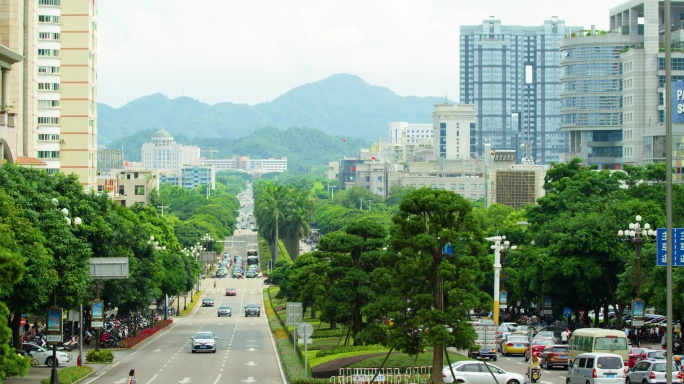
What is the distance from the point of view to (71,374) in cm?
5081

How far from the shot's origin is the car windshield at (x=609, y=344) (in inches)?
1996

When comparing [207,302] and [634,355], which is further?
[207,302]

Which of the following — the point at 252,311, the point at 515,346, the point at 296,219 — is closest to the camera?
the point at 515,346

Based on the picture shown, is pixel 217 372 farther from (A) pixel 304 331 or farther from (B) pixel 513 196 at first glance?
(B) pixel 513 196

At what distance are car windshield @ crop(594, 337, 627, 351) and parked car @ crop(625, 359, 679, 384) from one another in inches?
250

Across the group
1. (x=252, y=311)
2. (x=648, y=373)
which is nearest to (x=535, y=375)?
(x=648, y=373)

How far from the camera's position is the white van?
4319 cm

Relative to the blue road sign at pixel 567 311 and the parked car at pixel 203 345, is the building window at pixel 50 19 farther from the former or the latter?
the blue road sign at pixel 567 311

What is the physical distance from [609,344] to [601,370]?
7.90 meters

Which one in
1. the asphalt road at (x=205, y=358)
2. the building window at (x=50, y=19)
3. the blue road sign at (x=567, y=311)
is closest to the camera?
the asphalt road at (x=205, y=358)

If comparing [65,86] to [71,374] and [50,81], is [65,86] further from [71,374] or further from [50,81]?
[71,374]

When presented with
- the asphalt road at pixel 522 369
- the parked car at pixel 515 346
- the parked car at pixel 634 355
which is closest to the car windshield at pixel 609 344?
the parked car at pixel 634 355

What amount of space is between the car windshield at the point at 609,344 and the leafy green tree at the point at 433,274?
9840 millimetres

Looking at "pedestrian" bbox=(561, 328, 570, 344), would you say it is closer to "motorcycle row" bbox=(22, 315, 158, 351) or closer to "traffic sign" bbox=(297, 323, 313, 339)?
"traffic sign" bbox=(297, 323, 313, 339)
